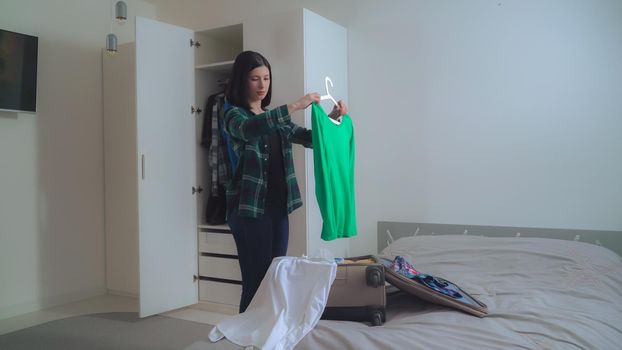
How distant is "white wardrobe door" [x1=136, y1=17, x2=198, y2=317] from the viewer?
3.01 metres

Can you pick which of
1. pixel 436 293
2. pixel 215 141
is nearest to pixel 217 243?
pixel 215 141

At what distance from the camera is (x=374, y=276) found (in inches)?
58.1

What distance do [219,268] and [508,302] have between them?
200 cm

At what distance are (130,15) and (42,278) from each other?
2.10 metres

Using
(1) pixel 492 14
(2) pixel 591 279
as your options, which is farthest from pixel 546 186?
(1) pixel 492 14

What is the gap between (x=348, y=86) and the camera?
314 centimetres

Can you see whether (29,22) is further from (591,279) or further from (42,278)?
(591,279)

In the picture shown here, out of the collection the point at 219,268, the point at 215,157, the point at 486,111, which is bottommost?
the point at 219,268

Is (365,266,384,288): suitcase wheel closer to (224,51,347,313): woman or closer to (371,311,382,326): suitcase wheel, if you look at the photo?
(371,311,382,326): suitcase wheel

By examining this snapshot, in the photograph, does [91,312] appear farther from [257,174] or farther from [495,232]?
[495,232]

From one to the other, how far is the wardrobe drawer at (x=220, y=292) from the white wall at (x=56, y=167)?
3.38 feet

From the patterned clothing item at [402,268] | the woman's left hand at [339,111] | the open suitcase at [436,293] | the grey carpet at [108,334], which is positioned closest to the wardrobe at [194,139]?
the grey carpet at [108,334]

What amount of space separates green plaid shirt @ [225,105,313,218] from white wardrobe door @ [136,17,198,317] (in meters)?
1.19

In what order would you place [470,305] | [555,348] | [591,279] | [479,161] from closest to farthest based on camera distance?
[555,348] < [470,305] < [591,279] < [479,161]
